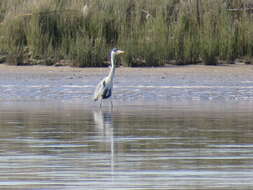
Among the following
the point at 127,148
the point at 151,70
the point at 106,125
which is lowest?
the point at 151,70

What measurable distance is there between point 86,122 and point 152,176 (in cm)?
463

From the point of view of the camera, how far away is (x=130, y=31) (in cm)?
2094

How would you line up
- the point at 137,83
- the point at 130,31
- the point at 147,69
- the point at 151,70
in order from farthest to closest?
the point at 130,31 → the point at 147,69 → the point at 151,70 → the point at 137,83

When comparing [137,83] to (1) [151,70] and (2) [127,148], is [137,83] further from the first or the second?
(2) [127,148]

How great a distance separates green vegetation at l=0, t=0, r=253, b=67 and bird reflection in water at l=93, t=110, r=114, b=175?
23.6 feet

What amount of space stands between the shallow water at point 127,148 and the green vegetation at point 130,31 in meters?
7.21

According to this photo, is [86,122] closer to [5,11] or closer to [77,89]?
[77,89]

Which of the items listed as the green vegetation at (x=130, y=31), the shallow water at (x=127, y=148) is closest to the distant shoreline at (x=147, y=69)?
the green vegetation at (x=130, y=31)

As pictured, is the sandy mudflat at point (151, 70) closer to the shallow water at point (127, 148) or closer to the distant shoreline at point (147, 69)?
the distant shoreline at point (147, 69)

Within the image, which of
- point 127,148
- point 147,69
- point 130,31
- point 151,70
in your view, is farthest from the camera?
point 130,31

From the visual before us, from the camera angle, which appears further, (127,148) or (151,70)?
(151,70)

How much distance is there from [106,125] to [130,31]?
412 inches

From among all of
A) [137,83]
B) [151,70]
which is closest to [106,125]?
[137,83]

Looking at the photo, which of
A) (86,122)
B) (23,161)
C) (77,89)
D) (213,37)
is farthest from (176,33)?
(23,161)
